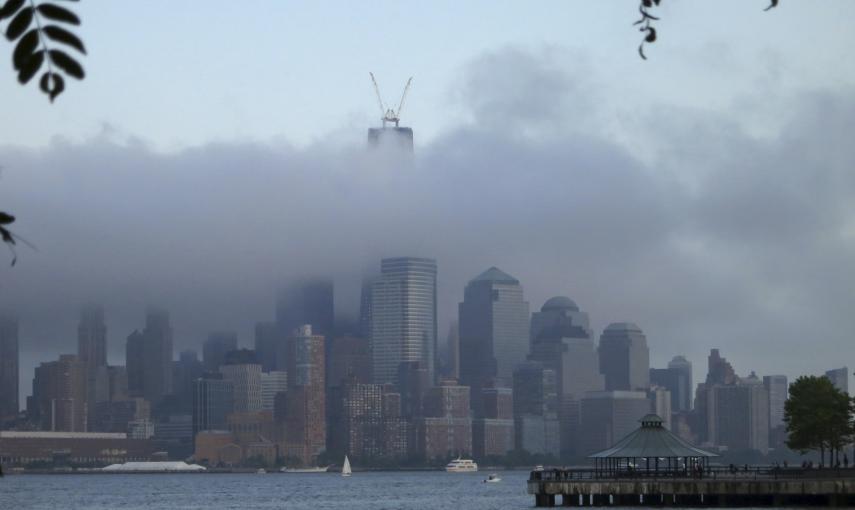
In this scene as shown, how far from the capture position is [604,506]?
119 meters

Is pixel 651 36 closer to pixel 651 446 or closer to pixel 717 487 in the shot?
pixel 717 487

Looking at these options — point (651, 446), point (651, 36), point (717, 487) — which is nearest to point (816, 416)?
point (651, 446)

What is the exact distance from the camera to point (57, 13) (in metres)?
6.36

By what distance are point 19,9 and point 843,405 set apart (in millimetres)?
128922

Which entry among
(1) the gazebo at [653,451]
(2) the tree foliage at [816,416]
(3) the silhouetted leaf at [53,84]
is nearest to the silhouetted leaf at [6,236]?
(3) the silhouetted leaf at [53,84]

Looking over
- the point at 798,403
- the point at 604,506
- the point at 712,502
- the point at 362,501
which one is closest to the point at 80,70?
the point at 712,502

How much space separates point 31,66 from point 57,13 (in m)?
0.21

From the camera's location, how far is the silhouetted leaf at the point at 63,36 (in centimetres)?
618

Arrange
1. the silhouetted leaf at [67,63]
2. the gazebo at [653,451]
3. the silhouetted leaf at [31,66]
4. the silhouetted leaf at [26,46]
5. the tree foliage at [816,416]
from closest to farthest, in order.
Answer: the silhouetted leaf at [67,63]
the silhouetted leaf at [31,66]
the silhouetted leaf at [26,46]
the gazebo at [653,451]
the tree foliage at [816,416]

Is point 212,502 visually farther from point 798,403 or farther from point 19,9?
point 19,9

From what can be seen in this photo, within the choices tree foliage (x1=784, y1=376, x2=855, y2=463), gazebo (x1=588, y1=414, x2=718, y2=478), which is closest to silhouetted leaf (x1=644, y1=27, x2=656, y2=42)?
gazebo (x1=588, y1=414, x2=718, y2=478)

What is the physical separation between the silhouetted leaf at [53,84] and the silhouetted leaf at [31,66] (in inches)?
2.0

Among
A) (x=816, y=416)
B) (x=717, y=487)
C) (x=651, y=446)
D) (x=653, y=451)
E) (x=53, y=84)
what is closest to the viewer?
(x=53, y=84)

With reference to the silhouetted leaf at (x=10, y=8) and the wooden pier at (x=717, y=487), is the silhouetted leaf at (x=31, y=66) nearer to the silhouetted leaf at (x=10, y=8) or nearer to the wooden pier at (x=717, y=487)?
the silhouetted leaf at (x=10, y=8)
